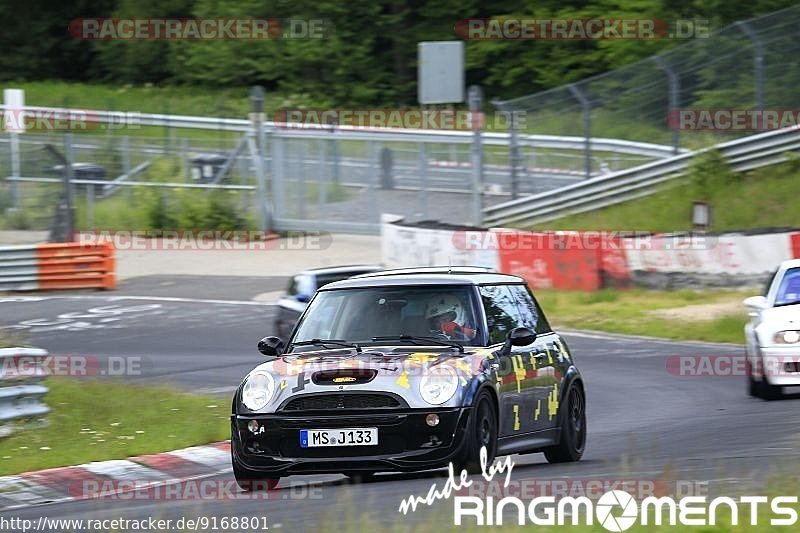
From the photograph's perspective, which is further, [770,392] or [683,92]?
[683,92]

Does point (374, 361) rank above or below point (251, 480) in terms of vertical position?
above

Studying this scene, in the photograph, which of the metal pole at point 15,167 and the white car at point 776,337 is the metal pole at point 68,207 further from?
the white car at point 776,337

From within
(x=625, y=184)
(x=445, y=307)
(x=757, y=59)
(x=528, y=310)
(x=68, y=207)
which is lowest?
→ (x=528, y=310)

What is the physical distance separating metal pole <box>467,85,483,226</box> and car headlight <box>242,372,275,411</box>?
20.6 m

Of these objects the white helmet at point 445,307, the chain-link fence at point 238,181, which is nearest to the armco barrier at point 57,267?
the chain-link fence at point 238,181

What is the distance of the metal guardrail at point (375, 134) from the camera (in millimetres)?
32156

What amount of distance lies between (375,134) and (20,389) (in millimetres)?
24124

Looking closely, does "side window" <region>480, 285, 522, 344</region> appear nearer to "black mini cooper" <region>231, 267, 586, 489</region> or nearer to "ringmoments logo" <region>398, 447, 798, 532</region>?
"black mini cooper" <region>231, 267, 586, 489</region>

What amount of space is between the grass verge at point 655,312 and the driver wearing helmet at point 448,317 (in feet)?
37.9

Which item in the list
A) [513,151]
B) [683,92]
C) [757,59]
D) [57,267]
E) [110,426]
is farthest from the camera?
[513,151]

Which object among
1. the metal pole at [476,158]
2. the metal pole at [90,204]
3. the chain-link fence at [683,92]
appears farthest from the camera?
the metal pole at [90,204]

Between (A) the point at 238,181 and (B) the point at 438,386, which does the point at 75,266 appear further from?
(B) the point at 438,386

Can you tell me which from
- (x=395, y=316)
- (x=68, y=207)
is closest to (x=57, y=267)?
(x=68, y=207)

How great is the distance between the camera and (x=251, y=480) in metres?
9.44
